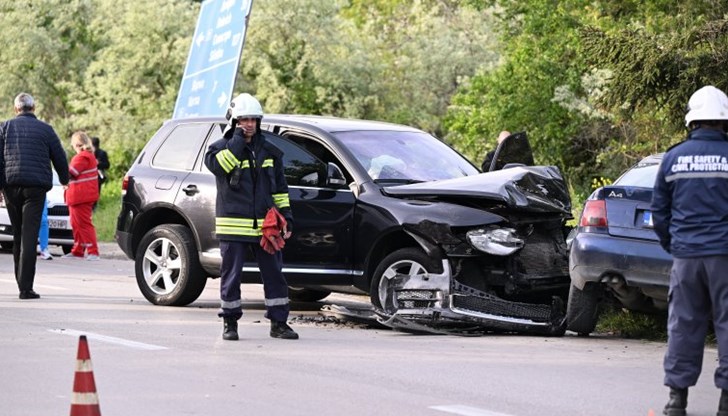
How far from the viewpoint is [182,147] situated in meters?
13.4

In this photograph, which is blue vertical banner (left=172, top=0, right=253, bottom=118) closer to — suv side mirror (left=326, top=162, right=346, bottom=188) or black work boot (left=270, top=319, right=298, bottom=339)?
suv side mirror (left=326, top=162, right=346, bottom=188)

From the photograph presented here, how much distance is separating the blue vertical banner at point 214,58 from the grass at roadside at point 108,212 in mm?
3664

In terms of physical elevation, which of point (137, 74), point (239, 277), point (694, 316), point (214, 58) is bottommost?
point (239, 277)

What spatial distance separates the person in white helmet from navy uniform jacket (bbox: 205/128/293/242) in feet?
12.4

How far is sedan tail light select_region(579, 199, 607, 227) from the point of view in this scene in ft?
34.3

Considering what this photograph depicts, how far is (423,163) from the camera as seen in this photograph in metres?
12.5

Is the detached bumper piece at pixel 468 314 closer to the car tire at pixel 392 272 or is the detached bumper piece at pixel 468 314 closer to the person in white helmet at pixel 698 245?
the car tire at pixel 392 272

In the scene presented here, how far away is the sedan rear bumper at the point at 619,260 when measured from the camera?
1003 cm

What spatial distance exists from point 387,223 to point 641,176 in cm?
209

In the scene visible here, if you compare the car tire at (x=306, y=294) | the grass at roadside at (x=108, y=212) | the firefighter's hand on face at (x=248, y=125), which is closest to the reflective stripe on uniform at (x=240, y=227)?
the firefighter's hand on face at (x=248, y=125)

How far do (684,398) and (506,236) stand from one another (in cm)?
388

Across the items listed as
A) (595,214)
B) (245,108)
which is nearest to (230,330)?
(245,108)

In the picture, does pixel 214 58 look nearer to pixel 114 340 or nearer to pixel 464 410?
pixel 114 340

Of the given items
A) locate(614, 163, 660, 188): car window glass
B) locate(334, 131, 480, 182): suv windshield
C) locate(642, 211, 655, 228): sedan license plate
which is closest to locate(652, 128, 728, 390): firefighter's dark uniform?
locate(642, 211, 655, 228): sedan license plate
